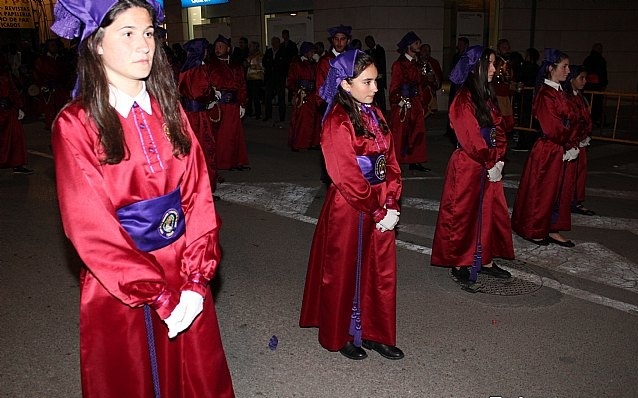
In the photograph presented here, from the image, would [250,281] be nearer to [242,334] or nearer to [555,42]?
[242,334]

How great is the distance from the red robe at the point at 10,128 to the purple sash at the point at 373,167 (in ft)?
26.5

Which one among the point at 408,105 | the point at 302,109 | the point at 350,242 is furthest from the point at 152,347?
the point at 302,109

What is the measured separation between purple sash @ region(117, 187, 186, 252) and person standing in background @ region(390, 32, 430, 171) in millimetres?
7847

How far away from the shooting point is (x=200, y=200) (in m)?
2.62

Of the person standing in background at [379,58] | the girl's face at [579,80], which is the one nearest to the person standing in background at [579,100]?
the girl's face at [579,80]

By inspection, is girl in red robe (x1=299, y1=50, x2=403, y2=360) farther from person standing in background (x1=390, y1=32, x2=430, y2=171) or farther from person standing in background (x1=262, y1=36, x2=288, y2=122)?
person standing in background (x1=262, y1=36, x2=288, y2=122)

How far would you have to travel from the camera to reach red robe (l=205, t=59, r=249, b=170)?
30.3 feet

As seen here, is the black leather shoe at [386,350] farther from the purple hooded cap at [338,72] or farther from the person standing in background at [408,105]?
the person standing in background at [408,105]

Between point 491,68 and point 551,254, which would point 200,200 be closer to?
point 491,68

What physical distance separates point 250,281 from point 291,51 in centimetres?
1219

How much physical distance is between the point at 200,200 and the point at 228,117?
756cm

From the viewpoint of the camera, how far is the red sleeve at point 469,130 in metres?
5.07

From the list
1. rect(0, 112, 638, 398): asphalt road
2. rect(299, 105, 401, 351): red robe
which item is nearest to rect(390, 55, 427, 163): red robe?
rect(0, 112, 638, 398): asphalt road

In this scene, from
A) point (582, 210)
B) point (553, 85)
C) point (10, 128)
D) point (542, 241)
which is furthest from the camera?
point (10, 128)
